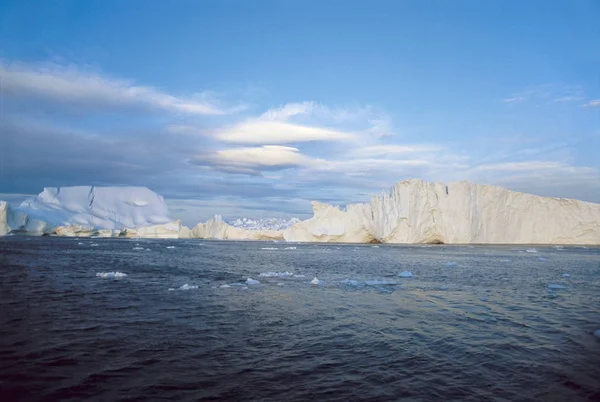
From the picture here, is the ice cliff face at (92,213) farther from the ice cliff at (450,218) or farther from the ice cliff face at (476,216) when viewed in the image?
the ice cliff face at (476,216)

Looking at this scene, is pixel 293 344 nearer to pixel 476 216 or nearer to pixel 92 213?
pixel 476 216

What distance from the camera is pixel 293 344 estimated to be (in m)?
6.80

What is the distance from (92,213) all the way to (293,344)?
89893 millimetres

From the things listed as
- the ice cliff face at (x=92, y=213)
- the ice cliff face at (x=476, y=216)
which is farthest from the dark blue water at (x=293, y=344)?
the ice cliff face at (x=92, y=213)

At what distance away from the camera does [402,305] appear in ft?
34.4

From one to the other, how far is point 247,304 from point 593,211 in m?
54.2


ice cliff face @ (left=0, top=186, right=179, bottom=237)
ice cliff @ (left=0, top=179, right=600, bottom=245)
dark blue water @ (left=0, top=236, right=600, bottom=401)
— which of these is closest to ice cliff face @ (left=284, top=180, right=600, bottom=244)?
ice cliff @ (left=0, top=179, right=600, bottom=245)

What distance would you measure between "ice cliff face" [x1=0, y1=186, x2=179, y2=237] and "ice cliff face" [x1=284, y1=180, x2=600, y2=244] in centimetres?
5374

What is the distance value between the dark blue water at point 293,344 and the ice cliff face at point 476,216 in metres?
37.3

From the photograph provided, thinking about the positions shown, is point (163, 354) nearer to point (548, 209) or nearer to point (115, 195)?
point (548, 209)

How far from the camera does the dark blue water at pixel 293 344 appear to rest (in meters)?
4.89

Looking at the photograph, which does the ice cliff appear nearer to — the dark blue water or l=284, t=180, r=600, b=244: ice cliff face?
l=284, t=180, r=600, b=244: ice cliff face

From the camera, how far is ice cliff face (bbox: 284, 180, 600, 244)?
48.8 meters

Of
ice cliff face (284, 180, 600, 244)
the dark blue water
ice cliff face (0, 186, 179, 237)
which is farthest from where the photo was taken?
ice cliff face (0, 186, 179, 237)
